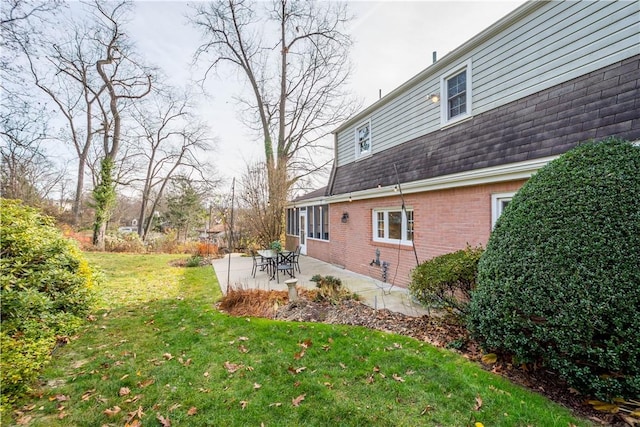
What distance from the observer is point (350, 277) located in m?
8.62

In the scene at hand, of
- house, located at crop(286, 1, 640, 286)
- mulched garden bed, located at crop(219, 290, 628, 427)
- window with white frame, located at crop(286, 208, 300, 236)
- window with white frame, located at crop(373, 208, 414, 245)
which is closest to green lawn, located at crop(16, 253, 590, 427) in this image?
mulched garden bed, located at crop(219, 290, 628, 427)

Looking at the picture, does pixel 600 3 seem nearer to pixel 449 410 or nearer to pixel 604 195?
pixel 604 195

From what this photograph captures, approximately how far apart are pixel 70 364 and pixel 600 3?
9.74 m

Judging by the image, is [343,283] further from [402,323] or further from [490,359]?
[490,359]

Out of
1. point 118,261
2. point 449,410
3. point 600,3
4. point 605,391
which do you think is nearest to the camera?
point 605,391

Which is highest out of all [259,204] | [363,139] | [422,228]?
[363,139]

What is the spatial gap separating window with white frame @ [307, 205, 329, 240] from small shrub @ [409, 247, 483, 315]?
711cm

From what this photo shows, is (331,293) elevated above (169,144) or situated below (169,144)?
below

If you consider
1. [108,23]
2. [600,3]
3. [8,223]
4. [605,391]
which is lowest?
[605,391]

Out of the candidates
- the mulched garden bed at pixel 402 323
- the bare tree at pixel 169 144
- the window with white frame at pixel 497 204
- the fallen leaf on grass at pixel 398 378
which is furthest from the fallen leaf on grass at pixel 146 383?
the bare tree at pixel 169 144

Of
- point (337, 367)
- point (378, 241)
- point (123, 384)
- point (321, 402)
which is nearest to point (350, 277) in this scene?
point (378, 241)

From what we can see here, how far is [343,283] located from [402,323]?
10.0 feet

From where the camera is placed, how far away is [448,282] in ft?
14.6

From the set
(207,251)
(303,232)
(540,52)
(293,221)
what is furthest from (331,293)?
(207,251)
